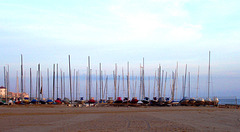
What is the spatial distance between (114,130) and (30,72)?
2171 inches

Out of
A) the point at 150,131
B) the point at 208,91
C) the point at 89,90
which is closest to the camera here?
the point at 150,131

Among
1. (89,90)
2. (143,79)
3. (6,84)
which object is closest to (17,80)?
(6,84)

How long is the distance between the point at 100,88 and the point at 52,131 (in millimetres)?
53992

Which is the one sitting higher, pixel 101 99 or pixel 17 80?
pixel 17 80

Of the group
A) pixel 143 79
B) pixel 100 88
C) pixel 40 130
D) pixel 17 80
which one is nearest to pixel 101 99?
pixel 100 88

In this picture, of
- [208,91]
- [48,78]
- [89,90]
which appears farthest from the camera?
[48,78]

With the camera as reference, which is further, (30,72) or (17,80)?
(17,80)

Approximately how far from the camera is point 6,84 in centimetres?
6962

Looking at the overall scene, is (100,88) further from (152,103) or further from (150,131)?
(150,131)

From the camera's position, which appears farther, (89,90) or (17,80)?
(17,80)

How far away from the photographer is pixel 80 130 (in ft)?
60.6

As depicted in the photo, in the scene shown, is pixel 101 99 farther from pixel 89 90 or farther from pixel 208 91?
Result: pixel 208 91

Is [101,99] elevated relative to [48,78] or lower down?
lower down

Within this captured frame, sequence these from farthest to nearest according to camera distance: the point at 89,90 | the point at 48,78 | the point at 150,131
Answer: the point at 48,78 < the point at 89,90 < the point at 150,131
